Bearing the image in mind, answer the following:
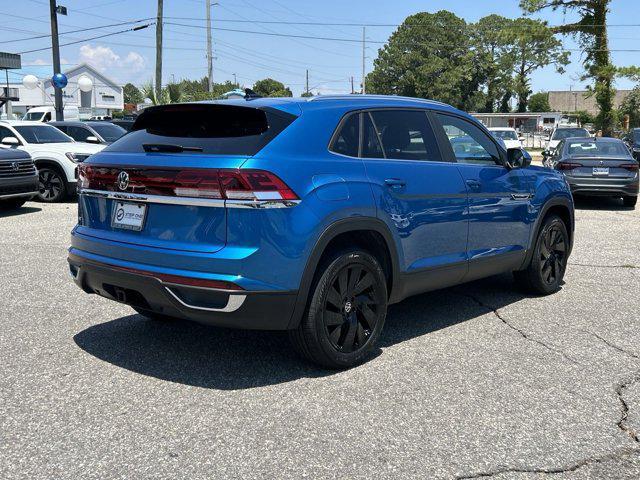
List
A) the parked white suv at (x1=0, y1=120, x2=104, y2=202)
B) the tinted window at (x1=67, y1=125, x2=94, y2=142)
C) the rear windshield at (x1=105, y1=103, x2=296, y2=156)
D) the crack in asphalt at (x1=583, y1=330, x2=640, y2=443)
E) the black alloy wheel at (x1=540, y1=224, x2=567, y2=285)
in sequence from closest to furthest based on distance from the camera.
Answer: the crack in asphalt at (x1=583, y1=330, x2=640, y2=443)
the rear windshield at (x1=105, y1=103, x2=296, y2=156)
the black alloy wheel at (x1=540, y1=224, x2=567, y2=285)
the parked white suv at (x1=0, y1=120, x2=104, y2=202)
the tinted window at (x1=67, y1=125, x2=94, y2=142)

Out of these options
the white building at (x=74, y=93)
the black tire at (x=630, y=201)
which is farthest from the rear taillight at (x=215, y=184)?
the white building at (x=74, y=93)

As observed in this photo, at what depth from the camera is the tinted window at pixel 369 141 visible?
14.7 ft

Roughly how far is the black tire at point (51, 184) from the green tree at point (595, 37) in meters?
27.2

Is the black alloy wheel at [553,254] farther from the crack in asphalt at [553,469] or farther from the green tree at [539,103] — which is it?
the green tree at [539,103]

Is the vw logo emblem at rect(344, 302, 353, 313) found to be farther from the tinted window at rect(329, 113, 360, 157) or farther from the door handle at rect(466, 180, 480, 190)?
the door handle at rect(466, 180, 480, 190)

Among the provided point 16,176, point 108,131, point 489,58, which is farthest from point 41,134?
point 489,58

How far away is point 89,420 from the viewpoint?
3.52m

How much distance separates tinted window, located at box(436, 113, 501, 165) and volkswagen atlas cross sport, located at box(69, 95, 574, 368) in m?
0.15

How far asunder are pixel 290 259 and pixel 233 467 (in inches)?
48.3

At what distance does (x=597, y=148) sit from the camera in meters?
14.3

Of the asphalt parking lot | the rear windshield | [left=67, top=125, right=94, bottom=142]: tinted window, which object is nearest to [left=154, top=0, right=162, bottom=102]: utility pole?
[left=67, top=125, right=94, bottom=142]: tinted window

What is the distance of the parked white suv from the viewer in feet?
44.7

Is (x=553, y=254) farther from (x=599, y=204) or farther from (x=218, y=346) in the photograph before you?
(x=599, y=204)

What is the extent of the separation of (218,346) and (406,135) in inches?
82.5
